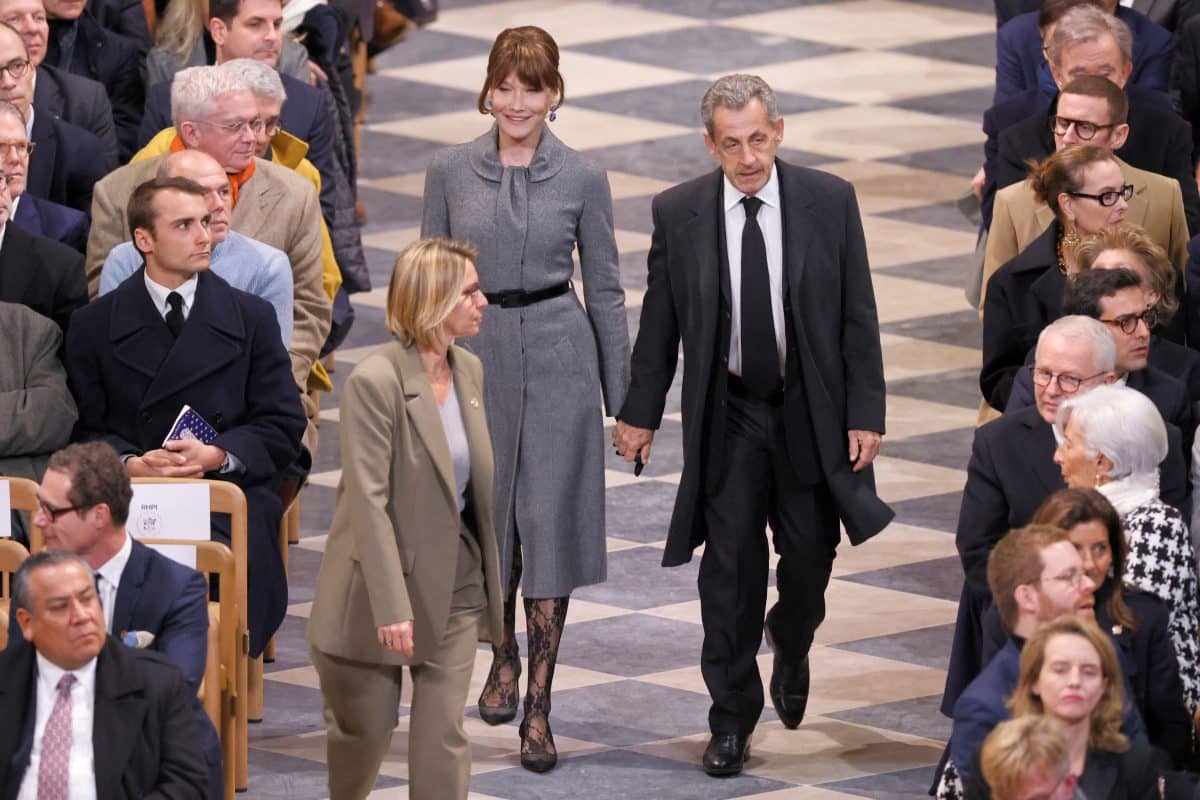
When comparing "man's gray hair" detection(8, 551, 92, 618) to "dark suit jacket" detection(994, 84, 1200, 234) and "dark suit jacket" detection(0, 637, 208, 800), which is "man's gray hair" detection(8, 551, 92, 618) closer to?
"dark suit jacket" detection(0, 637, 208, 800)

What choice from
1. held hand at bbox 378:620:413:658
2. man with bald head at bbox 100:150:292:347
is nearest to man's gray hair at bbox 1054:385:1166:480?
held hand at bbox 378:620:413:658

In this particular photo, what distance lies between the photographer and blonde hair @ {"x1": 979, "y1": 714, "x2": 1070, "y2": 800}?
5738 mm

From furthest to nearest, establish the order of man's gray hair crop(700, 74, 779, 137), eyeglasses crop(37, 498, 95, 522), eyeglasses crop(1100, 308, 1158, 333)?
1. man's gray hair crop(700, 74, 779, 137)
2. eyeglasses crop(1100, 308, 1158, 333)
3. eyeglasses crop(37, 498, 95, 522)

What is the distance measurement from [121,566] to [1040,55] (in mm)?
4735

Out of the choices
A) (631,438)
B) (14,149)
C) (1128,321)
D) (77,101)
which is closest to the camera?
(1128,321)

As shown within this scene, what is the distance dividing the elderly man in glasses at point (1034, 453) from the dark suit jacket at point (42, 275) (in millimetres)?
2661

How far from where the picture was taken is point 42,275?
797 centimetres

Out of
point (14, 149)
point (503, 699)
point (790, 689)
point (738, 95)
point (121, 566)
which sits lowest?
point (503, 699)

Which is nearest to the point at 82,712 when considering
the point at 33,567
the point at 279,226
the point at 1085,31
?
the point at 33,567

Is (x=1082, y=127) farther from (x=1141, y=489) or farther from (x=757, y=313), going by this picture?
(x=1141, y=489)

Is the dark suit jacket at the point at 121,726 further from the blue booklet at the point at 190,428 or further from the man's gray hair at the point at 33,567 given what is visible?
the blue booklet at the point at 190,428

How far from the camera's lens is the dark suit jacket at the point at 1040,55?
9.98 meters

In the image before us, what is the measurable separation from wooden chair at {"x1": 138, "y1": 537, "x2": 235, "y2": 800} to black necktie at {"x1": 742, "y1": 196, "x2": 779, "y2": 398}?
1596 millimetres

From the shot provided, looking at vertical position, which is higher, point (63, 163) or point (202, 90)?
point (202, 90)
